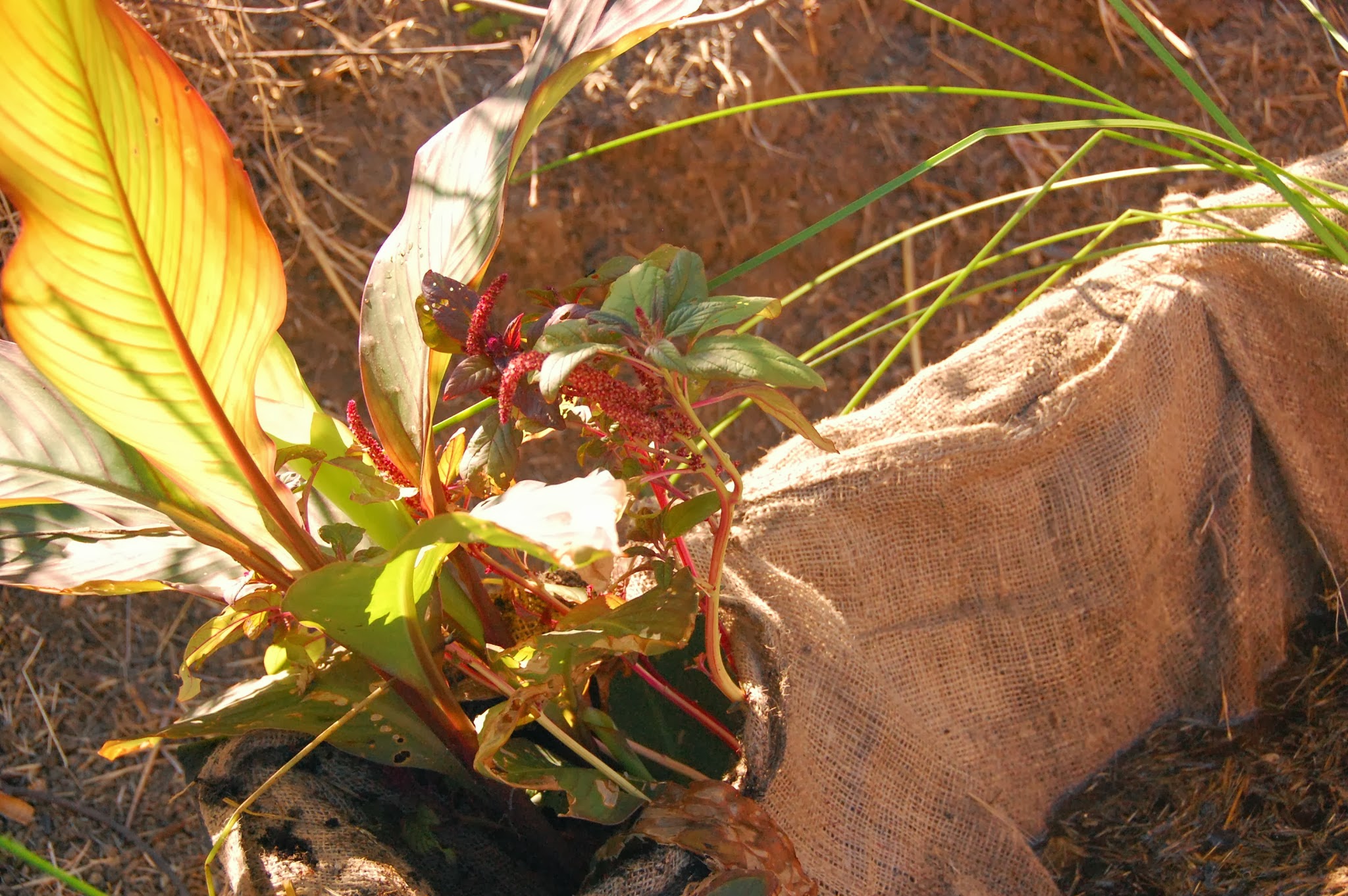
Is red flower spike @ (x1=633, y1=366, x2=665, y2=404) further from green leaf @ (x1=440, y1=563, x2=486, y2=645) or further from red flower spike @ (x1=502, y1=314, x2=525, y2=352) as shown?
green leaf @ (x1=440, y1=563, x2=486, y2=645)

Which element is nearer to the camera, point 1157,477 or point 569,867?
point 569,867

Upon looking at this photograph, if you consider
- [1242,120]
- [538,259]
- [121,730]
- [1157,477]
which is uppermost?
[1242,120]

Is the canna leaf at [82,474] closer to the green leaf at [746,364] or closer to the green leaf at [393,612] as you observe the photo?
the green leaf at [393,612]

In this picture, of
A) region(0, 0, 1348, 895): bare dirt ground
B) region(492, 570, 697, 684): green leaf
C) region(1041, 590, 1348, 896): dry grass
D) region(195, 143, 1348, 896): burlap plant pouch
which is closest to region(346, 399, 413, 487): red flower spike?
region(492, 570, 697, 684): green leaf

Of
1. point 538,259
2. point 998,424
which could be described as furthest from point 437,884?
point 538,259

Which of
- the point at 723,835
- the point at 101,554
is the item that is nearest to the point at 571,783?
the point at 723,835

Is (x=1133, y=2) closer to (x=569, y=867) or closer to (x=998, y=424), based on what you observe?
(x=998, y=424)

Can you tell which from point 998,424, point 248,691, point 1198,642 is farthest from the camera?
point 1198,642

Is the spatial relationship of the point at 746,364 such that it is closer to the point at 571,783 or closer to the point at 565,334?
the point at 565,334
